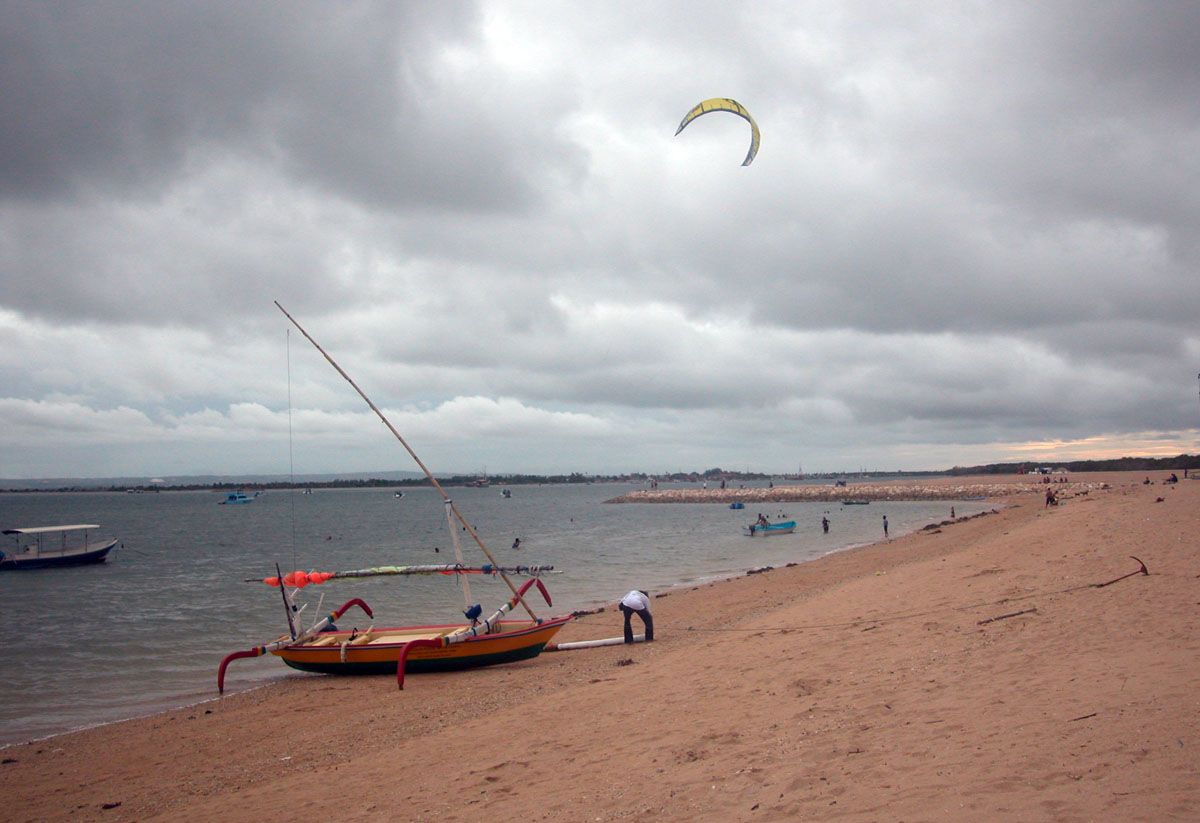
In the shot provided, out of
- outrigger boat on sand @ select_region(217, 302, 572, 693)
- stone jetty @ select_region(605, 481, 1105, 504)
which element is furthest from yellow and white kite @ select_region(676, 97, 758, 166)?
stone jetty @ select_region(605, 481, 1105, 504)

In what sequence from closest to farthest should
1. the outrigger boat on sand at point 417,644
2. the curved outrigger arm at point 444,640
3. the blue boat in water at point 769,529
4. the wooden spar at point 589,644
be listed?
the curved outrigger arm at point 444,640 → the outrigger boat on sand at point 417,644 → the wooden spar at point 589,644 → the blue boat in water at point 769,529

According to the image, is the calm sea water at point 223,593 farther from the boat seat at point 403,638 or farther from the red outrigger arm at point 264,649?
the boat seat at point 403,638

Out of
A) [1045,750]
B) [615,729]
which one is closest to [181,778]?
[615,729]

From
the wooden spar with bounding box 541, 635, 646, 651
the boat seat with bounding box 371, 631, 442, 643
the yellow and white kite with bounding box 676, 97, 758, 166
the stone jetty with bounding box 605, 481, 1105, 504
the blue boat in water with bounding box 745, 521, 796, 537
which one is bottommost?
the stone jetty with bounding box 605, 481, 1105, 504

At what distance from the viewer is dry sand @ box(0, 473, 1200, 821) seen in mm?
5539

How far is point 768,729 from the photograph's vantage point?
761cm

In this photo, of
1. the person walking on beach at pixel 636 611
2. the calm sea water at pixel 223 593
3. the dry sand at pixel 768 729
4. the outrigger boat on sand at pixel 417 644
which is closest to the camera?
the dry sand at pixel 768 729

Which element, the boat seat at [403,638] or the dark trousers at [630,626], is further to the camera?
the boat seat at [403,638]

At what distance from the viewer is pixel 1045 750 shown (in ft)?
18.7

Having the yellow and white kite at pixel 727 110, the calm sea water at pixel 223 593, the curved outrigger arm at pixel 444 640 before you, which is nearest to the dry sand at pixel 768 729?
the curved outrigger arm at pixel 444 640

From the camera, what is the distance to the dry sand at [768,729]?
5.54 meters

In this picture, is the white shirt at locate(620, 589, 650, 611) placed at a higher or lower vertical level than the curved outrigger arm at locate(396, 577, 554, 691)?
higher

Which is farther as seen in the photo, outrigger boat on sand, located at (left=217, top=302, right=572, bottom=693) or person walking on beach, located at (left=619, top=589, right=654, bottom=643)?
person walking on beach, located at (left=619, top=589, right=654, bottom=643)

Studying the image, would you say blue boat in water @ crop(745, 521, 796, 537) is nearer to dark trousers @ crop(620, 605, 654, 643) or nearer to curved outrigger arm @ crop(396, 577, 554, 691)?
dark trousers @ crop(620, 605, 654, 643)
